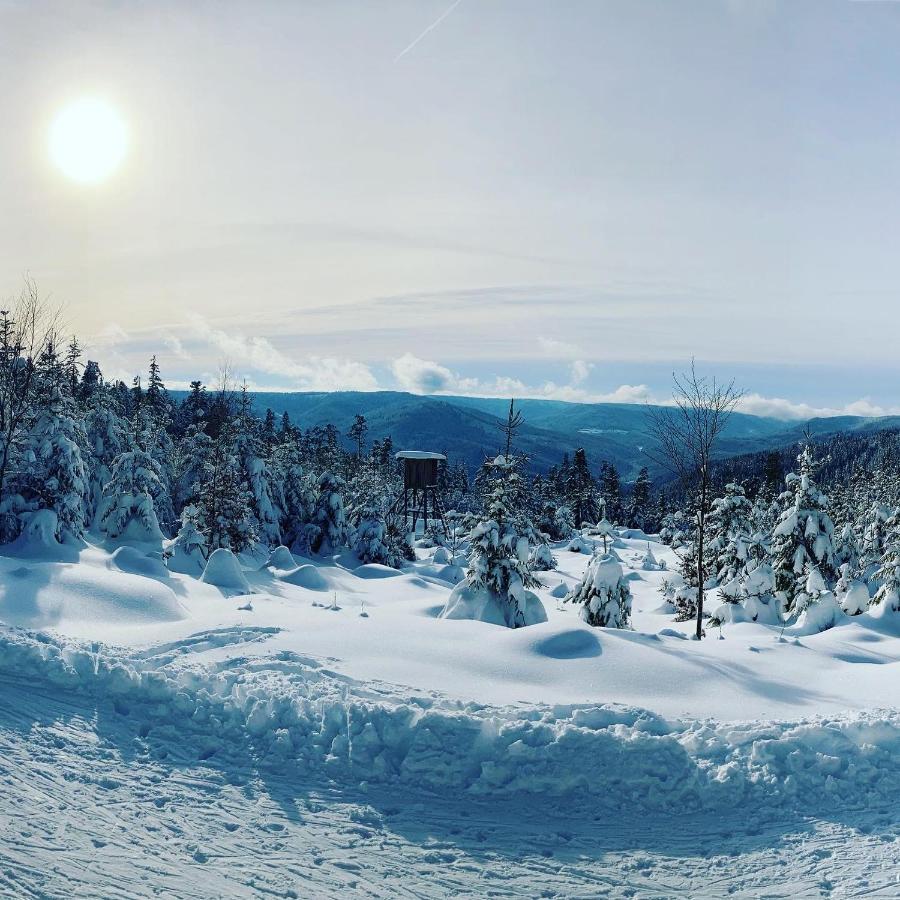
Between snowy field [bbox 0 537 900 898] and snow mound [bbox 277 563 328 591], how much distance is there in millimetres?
14245

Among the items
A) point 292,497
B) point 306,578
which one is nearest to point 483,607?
point 306,578

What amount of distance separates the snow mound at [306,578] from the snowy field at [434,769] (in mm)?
14245

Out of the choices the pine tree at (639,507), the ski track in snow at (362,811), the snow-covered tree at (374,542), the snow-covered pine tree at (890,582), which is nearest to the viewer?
the ski track in snow at (362,811)

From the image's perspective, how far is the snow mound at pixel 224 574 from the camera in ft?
68.1

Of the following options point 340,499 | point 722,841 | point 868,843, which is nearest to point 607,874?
point 722,841

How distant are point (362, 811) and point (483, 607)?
11.3m

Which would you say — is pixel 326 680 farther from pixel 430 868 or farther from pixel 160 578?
pixel 160 578

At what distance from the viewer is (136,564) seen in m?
20.6

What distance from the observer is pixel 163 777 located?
674cm

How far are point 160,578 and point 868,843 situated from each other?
18.5m

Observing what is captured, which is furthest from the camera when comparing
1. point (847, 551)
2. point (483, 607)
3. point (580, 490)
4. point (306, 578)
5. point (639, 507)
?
point (639, 507)

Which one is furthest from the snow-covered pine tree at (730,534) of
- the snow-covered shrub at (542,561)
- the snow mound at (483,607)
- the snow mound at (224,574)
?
the snow mound at (224,574)

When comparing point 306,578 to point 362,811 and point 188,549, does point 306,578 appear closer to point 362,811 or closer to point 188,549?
point 188,549

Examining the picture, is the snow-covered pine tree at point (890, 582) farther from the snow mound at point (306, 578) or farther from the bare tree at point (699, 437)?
the snow mound at point (306, 578)
